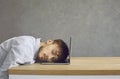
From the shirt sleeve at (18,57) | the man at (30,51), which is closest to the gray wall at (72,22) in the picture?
the man at (30,51)

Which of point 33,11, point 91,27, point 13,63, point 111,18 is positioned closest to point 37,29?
point 33,11

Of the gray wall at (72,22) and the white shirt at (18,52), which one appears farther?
the gray wall at (72,22)

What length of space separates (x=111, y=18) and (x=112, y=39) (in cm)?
15

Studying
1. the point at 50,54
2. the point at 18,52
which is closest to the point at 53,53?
the point at 50,54

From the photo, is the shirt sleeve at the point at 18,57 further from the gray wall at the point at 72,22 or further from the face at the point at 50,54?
the gray wall at the point at 72,22

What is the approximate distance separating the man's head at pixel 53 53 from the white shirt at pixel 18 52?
0.05 metres

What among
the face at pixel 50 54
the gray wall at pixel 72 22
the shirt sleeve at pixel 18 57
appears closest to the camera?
the shirt sleeve at pixel 18 57

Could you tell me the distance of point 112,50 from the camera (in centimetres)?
160

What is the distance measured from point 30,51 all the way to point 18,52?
3.4 inches

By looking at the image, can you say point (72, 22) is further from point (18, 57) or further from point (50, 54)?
point (18, 57)

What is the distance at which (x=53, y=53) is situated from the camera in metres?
1.08

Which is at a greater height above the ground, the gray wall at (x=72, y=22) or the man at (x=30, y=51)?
the gray wall at (x=72, y=22)

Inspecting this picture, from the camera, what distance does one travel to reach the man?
985 millimetres

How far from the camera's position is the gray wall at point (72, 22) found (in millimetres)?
1587
